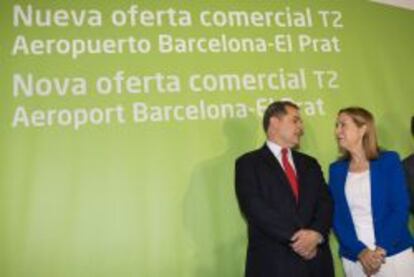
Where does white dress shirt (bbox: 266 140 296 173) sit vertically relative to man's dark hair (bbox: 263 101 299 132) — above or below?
below

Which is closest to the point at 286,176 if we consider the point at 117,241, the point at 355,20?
the point at 117,241

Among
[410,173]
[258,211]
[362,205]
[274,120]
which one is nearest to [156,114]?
[274,120]

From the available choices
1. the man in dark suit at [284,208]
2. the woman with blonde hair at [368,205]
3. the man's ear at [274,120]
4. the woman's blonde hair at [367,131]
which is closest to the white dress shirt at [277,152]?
the man in dark suit at [284,208]

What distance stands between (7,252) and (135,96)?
4.16ft

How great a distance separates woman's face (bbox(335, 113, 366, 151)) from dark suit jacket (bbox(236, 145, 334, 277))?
0.27 m

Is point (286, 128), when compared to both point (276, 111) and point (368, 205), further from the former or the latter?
point (368, 205)

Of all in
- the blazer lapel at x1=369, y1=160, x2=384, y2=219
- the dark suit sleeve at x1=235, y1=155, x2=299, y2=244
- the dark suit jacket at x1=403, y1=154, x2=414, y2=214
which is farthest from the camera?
the dark suit jacket at x1=403, y1=154, x2=414, y2=214

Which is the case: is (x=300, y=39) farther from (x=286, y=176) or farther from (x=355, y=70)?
(x=286, y=176)

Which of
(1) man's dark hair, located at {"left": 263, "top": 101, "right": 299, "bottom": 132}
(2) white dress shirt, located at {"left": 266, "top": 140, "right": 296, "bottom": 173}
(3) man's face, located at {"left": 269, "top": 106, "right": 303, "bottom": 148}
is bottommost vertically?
(2) white dress shirt, located at {"left": 266, "top": 140, "right": 296, "bottom": 173}

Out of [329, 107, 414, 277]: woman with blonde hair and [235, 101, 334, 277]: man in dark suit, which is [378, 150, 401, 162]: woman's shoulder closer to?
[329, 107, 414, 277]: woman with blonde hair

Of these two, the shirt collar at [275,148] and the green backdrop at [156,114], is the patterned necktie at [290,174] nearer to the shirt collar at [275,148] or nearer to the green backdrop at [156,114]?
the shirt collar at [275,148]

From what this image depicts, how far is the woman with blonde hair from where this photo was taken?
284 cm

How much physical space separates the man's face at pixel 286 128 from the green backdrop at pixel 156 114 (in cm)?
51

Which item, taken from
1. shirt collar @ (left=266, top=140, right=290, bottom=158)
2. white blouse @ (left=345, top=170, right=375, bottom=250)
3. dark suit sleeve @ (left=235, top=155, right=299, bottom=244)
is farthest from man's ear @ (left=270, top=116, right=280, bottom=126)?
white blouse @ (left=345, top=170, right=375, bottom=250)
